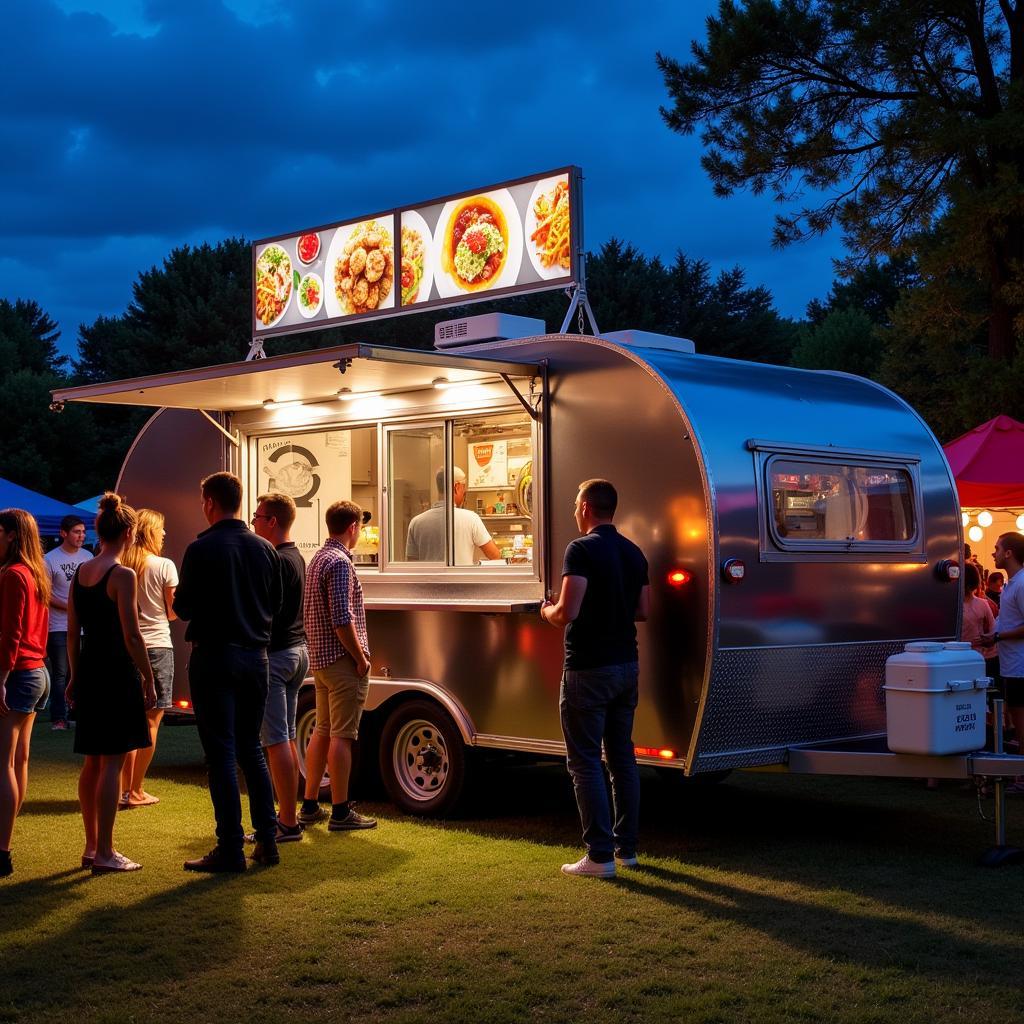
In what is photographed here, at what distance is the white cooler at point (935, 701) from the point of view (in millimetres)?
6730

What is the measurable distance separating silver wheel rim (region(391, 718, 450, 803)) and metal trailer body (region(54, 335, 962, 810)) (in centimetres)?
7

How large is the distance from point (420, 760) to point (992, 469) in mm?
6865

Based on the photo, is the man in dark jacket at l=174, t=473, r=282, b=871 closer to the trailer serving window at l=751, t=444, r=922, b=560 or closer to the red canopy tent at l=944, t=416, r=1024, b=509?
the trailer serving window at l=751, t=444, r=922, b=560

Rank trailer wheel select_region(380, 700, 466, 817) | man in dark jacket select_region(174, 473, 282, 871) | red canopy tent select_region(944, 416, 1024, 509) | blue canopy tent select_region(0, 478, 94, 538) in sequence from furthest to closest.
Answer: blue canopy tent select_region(0, 478, 94, 538) → red canopy tent select_region(944, 416, 1024, 509) → trailer wheel select_region(380, 700, 466, 817) → man in dark jacket select_region(174, 473, 282, 871)

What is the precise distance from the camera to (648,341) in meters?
7.94

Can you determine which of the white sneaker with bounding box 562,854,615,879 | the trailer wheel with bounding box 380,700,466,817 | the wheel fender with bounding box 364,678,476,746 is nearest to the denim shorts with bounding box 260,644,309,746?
the wheel fender with bounding box 364,678,476,746

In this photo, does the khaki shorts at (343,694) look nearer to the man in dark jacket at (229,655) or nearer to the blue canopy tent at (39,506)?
the man in dark jacket at (229,655)

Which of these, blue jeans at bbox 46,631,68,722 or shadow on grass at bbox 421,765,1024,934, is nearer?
shadow on grass at bbox 421,765,1024,934

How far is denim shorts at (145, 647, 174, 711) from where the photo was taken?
27.6ft

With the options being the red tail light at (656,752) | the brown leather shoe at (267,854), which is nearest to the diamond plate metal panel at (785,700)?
the red tail light at (656,752)

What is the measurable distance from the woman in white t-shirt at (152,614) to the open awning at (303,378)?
936 millimetres

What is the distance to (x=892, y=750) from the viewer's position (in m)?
6.90

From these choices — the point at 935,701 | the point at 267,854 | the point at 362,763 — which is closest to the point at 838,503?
the point at 935,701

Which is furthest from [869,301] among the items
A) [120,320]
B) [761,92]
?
→ [761,92]
